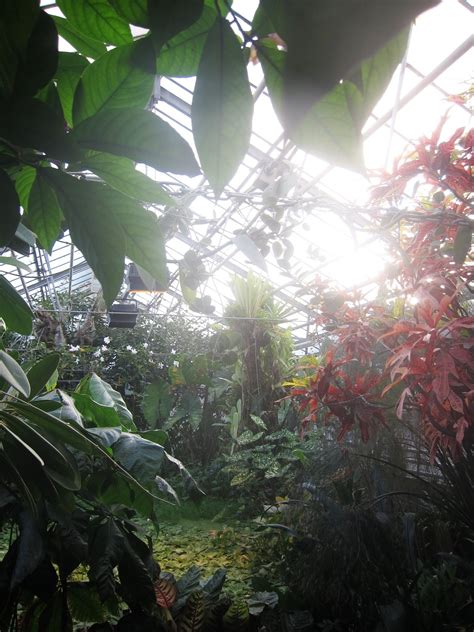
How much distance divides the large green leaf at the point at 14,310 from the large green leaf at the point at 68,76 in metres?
0.21

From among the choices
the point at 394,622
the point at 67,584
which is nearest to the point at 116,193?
the point at 67,584

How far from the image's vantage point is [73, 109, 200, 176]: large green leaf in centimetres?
26

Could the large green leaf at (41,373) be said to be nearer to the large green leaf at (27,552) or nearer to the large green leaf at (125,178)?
the large green leaf at (27,552)

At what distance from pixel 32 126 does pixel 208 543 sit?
160 inches

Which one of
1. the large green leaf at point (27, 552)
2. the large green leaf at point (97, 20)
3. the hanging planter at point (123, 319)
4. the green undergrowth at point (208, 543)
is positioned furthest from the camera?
the hanging planter at point (123, 319)

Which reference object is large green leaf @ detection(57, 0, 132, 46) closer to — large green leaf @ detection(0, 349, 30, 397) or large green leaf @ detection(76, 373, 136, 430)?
large green leaf @ detection(0, 349, 30, 397)

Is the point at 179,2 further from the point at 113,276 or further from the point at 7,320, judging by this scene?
the point at 7,320

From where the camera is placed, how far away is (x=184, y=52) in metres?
0.26

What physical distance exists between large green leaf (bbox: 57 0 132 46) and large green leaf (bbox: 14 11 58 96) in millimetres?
43

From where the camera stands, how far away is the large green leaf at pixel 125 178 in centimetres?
29

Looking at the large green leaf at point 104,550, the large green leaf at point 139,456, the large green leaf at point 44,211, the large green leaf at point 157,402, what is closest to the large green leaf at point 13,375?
the large green leaf at point 44,211

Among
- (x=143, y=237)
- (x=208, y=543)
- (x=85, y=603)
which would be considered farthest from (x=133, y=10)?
(x=208, y=543)

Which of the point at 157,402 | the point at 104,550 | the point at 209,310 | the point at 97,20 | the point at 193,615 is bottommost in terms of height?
the point at 193,615

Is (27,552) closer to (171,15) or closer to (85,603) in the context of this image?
(85,603)
